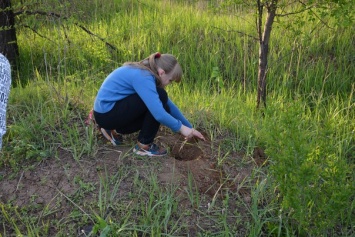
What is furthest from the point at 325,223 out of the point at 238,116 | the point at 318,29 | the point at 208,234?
the point at 318,29

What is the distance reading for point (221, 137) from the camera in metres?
3.69

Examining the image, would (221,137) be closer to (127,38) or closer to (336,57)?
(336,57)

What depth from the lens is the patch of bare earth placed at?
2879 millimetres

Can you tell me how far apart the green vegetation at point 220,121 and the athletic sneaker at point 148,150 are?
0.68 feet

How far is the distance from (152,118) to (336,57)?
10.6 ft

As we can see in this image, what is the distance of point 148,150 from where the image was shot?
332 centimetres

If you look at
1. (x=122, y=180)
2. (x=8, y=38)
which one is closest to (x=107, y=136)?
(x=122, y=180)

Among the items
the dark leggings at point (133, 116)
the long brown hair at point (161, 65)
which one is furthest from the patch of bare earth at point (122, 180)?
the long brown hair at point (161, 65)

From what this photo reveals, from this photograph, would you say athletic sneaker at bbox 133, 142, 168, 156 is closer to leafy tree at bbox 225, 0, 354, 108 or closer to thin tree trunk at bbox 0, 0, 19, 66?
leafy tree at bbox 225, 0, 354, 108

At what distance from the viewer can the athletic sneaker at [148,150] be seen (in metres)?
3.29

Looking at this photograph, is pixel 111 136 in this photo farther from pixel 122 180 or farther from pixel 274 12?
pixel 274 12

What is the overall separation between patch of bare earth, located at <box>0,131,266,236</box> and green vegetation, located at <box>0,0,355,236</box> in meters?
0.04

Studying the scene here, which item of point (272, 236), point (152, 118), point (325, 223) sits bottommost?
point (272, 236)

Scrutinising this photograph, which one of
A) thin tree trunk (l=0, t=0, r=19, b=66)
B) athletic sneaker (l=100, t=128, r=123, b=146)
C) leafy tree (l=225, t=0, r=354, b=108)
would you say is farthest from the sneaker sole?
thin tree trunk (l=0, t=0, r=19, b=66)
